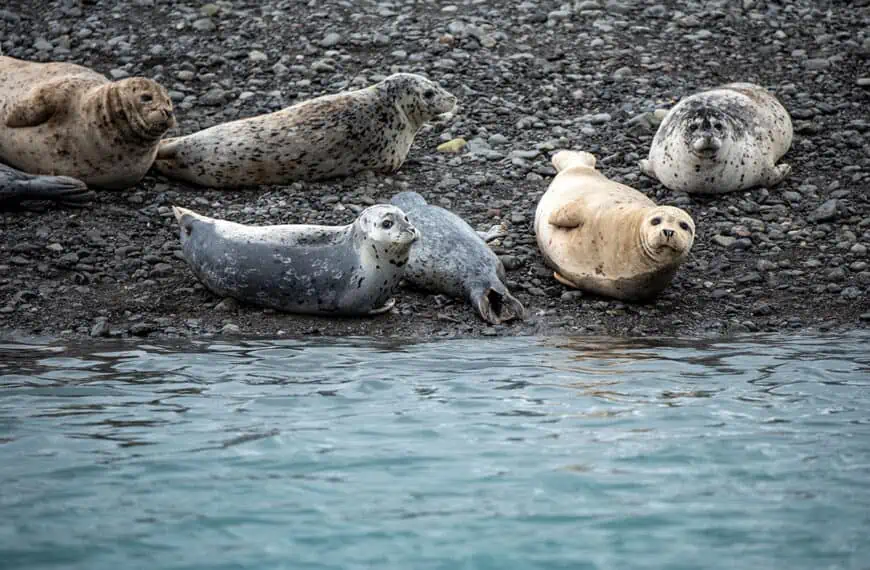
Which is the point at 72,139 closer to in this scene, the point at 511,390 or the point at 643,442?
the point at 511,390

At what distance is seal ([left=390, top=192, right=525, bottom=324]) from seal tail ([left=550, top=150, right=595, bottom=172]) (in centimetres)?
119

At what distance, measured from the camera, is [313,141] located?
8.76 meters

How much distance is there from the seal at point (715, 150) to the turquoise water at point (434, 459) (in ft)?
8.36

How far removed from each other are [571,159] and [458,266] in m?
1.77

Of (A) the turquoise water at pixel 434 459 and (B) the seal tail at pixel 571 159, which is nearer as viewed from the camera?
(A) the turquoise water at pixel 434 459

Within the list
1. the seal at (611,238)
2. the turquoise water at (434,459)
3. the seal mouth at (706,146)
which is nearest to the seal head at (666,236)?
the seal at (611,238)

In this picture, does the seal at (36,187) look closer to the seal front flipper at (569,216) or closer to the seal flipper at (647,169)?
the seal front flipper at (569,216)

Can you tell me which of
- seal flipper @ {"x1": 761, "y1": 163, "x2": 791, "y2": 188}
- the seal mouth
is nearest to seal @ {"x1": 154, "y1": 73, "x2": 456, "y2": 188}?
the seal mouth

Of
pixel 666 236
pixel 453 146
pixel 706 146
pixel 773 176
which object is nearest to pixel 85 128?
pixel 453 146

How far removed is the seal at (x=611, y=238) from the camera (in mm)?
7074

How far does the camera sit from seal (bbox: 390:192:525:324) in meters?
7.07

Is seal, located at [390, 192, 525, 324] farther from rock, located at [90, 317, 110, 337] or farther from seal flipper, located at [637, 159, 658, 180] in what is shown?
rock, located at [90, 317, 110, 337]

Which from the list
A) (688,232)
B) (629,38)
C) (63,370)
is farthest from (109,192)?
(629,38)

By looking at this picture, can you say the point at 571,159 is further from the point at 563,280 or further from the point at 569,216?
the point at 563,280
